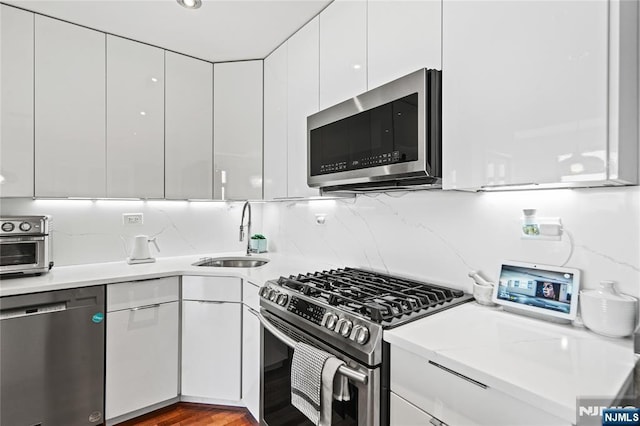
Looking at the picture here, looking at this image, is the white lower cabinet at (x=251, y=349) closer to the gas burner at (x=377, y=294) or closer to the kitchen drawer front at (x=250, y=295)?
the kitchen drawer front at (x=250, y=295)

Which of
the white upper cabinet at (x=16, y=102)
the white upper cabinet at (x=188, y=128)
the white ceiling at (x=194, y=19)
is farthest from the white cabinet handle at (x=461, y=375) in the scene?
the white upper cabinet at (x=16, y=102)

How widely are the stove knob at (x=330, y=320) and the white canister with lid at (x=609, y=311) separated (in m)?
0.85

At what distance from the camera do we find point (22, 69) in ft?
6.53

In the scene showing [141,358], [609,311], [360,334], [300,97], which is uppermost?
[300,97]

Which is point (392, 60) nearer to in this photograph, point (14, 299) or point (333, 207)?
point (333, 207)

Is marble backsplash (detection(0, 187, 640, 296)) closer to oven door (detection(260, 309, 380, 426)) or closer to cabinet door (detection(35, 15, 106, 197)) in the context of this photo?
cabinet door (detection(35, 15, 106, 197))

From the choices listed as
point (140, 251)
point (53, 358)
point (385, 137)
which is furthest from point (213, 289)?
point (385, 137)

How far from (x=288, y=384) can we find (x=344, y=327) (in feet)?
1.81

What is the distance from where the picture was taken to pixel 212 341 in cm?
214

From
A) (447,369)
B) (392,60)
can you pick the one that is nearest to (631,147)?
(447,369)

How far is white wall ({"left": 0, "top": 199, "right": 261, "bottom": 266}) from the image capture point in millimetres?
2307

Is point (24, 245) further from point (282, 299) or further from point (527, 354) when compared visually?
point (527, 354)

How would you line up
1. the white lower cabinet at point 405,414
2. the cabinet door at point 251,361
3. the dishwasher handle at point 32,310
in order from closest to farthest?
1. the white lower cabinet at point 405,414
2. the dishwasher handle at point 32,310
3. the cabinet door at point 251,361

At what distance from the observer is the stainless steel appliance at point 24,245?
6.08 ft
